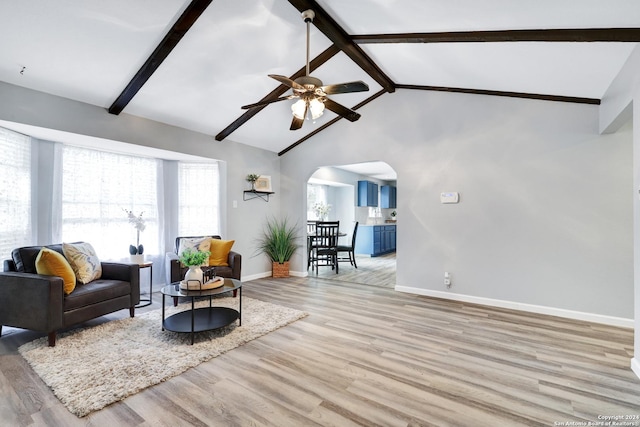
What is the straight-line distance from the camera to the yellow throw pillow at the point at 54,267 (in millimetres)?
2762

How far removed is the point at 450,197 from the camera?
416 centimetres

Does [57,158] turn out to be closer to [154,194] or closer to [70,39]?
[154,194]

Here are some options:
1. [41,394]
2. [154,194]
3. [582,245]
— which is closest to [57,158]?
[154,194]

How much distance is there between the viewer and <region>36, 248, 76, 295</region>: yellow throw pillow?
2762 millimetres

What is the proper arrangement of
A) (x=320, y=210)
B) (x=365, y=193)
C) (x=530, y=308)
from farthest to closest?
(x=365, y=193)
(x=320, y=210)
(x=530, y=308)

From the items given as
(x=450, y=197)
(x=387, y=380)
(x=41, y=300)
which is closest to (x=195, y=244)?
(x=41, y=300)

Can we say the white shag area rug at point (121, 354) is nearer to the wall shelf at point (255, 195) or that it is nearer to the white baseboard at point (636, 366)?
the wall shelf at point (255, 195)

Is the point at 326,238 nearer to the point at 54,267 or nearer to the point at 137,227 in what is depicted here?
the point at 137,227

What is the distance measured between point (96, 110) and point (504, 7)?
4.27 m

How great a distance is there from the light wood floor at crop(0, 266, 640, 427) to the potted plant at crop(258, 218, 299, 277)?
2377 millimetres

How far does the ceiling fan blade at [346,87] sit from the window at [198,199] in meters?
3.24

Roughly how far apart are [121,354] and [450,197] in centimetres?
413

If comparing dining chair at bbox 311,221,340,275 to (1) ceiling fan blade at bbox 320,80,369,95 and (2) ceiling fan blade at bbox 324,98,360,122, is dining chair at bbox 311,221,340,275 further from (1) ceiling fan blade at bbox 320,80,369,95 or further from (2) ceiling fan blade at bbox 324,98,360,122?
(1) ceiling fan blade at bbox 320,80,369,95

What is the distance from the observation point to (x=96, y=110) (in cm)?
354
